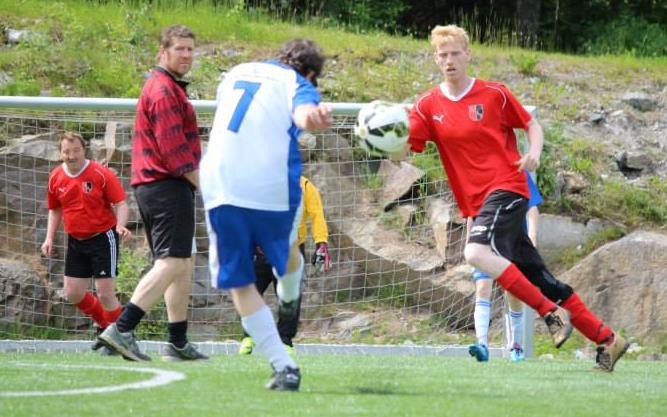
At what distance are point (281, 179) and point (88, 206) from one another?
4394 millimetres

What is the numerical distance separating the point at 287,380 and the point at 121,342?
195cm

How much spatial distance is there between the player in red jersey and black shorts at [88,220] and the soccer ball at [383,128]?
3687 millimetres

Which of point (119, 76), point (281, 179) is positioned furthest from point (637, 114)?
point (281, 179)

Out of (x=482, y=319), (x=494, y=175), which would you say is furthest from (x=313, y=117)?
(x=482, y=319)

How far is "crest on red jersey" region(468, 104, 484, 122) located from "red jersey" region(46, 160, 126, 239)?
3.36 meters

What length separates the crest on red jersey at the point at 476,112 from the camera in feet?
25.1

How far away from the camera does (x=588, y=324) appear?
730 cm

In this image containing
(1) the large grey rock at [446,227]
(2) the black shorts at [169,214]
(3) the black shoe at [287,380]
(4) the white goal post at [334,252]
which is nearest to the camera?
(3) the black shoe at [287,380]

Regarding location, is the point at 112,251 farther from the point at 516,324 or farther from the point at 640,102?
the point at 640,102

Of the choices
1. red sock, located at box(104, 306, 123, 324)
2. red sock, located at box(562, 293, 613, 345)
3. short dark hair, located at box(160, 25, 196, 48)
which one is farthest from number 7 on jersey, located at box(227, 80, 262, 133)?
red sock, located at box(104, 306, 123, 324)

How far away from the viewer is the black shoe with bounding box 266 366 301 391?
5.75 m

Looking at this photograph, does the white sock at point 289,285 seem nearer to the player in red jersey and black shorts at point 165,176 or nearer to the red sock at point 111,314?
the player in red jersey and black shorts at point 165,176

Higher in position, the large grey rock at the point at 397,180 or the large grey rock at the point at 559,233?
the large grey rock at the point at 397,180

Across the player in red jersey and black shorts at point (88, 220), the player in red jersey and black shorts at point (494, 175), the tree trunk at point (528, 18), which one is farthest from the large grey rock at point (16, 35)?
the player in red jersey and black shorts at point (494, 175)
